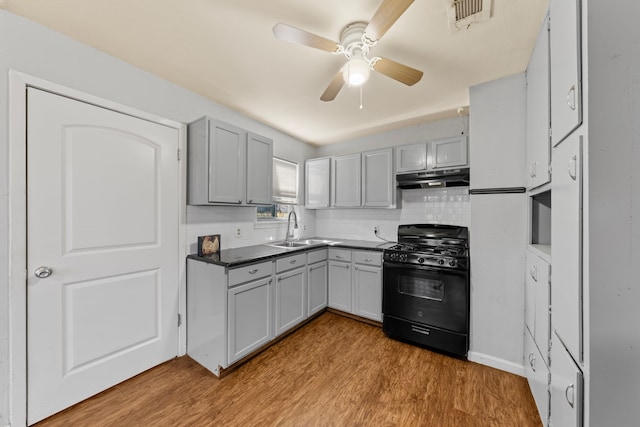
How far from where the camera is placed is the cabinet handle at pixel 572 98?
946 mm

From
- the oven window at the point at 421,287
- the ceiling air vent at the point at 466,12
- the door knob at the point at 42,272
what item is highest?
the ceiling air vent at the point at 466,12

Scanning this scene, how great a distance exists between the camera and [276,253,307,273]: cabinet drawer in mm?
2529

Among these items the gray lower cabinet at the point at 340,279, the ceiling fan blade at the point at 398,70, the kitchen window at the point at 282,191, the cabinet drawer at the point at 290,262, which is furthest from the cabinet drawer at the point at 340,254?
the ceiling fan blade at the point at 398,70

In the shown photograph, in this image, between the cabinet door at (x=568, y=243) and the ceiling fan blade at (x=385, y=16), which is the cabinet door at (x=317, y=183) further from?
the cabinet door at (x=568, y=243)

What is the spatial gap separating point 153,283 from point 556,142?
9.47 feet

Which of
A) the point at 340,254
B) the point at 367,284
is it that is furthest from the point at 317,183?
the point at 367,284

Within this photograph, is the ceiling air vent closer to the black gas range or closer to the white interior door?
the black gas range

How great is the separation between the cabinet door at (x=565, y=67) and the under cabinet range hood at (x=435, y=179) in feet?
4.56

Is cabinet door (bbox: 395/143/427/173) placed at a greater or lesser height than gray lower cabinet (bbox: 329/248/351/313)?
greater

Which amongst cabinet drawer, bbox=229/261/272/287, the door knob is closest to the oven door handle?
cabinet drawer, bbox=229/261/272/287

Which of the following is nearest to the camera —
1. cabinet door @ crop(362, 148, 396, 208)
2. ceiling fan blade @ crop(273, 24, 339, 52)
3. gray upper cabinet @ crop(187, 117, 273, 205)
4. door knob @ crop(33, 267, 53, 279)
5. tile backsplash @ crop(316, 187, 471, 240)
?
ceiling fan blade @ crop(273, 24, 339, 52)

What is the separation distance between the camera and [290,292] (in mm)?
2676

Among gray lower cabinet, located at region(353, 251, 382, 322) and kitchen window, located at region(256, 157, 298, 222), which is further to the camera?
kitchen window, located at region(256, 157, 298, 222)

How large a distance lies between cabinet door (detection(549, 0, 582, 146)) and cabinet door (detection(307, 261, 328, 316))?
7.89 ft
